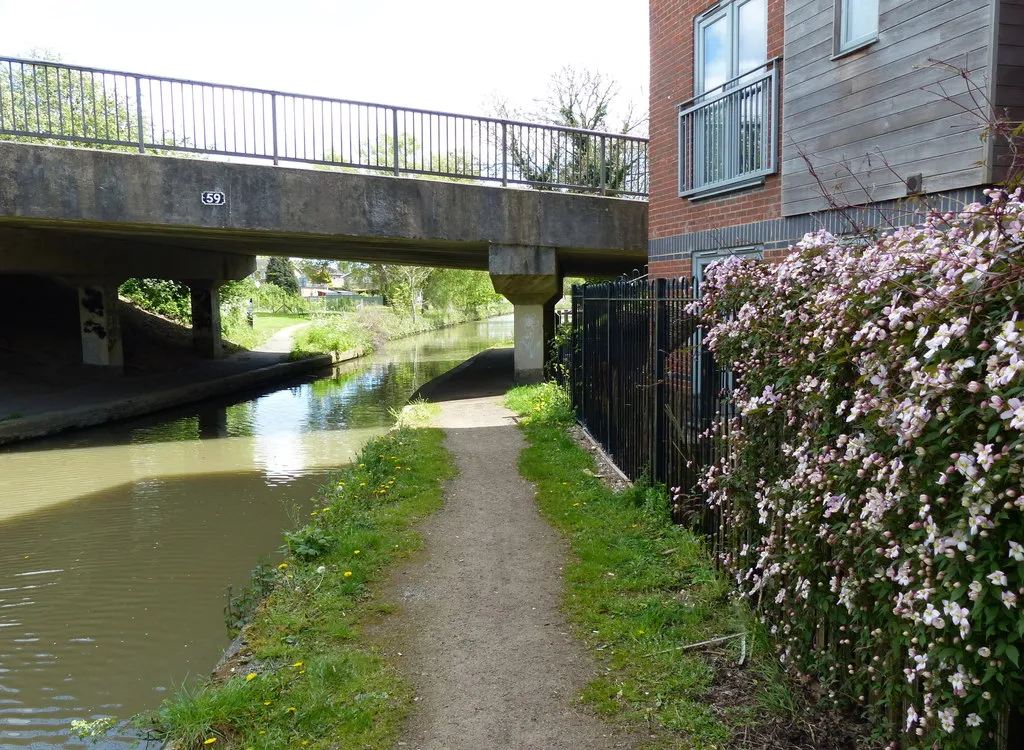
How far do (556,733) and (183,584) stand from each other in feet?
14.8

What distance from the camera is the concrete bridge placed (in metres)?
12.0

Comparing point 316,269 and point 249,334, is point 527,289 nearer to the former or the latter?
point 249,334

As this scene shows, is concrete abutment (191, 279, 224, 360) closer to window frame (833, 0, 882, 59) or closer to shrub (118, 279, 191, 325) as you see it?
shrub (118, 279, 191, 325)

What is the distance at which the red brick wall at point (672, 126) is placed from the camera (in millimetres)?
9906

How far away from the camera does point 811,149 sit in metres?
7.68

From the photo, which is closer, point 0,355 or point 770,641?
point 770,641

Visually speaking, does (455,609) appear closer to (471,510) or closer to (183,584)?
(471,510)

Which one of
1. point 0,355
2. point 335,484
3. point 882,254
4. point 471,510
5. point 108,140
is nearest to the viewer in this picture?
point 882,254

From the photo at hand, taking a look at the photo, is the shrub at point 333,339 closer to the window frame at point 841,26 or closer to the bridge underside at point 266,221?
the bridge underside at point 266,221

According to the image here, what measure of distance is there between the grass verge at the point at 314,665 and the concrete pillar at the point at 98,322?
44.9ft

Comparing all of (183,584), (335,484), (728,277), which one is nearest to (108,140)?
(335,484)

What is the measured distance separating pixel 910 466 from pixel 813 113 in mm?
6236

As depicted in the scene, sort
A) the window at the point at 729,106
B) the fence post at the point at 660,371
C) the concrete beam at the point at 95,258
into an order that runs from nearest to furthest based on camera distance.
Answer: the fence post at the point at 660,371 → the window at the point at 729,106 → the concrete beam at the point at 95,258

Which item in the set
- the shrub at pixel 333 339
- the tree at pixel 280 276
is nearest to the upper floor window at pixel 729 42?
the shrub at pixel 333 339
